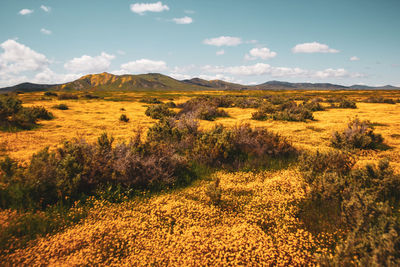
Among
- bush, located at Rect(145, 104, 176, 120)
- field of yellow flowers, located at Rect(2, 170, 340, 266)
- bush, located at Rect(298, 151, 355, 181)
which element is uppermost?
bush, located at Rect(145, 104, 176, 120)

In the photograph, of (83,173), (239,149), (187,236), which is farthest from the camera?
(239,149)

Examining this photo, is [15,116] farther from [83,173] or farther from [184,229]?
[184,229]

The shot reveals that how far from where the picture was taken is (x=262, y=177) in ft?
21.6

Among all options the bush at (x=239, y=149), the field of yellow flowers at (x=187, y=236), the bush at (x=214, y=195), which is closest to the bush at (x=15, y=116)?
the field of yellow flowers at (x=187, y=236)

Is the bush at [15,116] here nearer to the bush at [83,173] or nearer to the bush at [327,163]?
the bush at [83,173]

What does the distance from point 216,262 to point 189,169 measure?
3772mm

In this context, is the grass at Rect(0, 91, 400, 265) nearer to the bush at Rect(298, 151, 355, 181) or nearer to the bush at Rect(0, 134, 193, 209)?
the bush at Rect(0, 134, 193, 209)

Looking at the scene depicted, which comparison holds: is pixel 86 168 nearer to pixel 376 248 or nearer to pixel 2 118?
pixel 376 248

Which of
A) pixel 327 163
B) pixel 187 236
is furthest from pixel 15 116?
pixel 327 163

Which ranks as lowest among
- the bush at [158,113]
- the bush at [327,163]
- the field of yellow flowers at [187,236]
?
the field of yellow flowers at [187,236]

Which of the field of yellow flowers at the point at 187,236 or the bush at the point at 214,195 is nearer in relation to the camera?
the field of yellow flowers at the point at 187,236

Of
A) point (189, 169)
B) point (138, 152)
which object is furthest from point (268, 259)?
point (138, 152)

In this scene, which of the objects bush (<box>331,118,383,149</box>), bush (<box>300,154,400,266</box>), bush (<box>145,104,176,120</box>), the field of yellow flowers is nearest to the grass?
the field of yellow flowers

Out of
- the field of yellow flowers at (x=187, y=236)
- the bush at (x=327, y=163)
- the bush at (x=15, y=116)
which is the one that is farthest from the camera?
the bush at (x=15, y=116)
